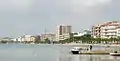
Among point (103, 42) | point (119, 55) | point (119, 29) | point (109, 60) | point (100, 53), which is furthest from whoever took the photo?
point (119, 29)

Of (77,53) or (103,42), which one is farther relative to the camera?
(103,42)

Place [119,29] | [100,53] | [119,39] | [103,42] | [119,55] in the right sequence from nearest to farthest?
Result: [119,55] → [100,53] → [119,39] → [103,42] → [119,29]

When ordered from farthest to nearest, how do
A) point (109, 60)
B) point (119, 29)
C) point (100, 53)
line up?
1. point (119, 29)
2. point (100, 53)
3. point (109, 60)

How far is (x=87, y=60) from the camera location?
54.8m

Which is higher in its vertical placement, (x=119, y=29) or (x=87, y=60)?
(x=119, y=29)

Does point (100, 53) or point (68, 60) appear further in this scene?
point (100, 53)

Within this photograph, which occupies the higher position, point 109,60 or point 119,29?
point 119,29

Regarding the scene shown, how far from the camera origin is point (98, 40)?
18675cm

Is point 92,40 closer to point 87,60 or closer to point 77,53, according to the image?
point 77,53

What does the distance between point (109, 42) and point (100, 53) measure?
10644cm

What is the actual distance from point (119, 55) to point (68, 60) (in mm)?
11769

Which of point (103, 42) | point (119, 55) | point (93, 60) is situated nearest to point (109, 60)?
point (93, 60)

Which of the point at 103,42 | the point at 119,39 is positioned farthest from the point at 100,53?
the point at 103,42

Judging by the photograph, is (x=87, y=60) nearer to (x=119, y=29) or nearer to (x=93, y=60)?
(x=93, y=60)
